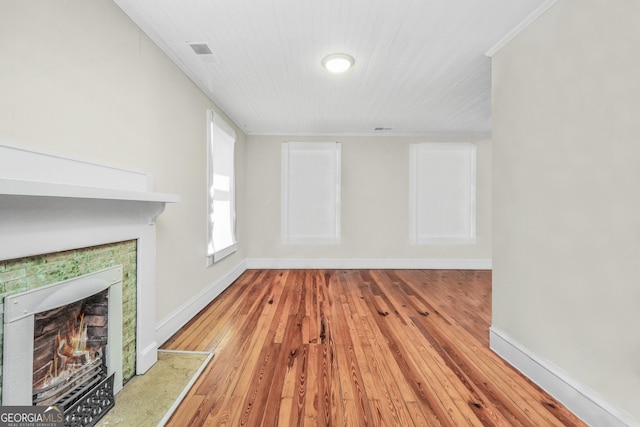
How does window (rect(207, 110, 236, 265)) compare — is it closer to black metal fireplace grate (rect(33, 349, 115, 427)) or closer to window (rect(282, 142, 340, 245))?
window (rect(282, 142, 340, 245))

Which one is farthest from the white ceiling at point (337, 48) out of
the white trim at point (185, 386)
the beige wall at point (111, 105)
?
the white trim at point (185, 386)

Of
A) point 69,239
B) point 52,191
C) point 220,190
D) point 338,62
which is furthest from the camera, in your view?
point 220,190

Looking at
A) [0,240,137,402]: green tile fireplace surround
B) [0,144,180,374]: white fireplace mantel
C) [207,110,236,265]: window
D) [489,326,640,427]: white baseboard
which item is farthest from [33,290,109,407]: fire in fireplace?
[489,326,640,427]: white baseboard

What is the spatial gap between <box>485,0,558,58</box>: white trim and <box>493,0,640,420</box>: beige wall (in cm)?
4

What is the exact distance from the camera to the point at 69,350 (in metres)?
1.37

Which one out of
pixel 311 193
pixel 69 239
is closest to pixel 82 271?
pixel 69 239

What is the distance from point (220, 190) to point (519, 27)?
11.3 feet

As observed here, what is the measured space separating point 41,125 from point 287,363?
6.48ft

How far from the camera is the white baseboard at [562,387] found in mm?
1334

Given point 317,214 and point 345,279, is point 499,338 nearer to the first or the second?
point 345,279

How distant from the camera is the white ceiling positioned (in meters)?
1.75

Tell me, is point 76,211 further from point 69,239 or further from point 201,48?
point 201,48

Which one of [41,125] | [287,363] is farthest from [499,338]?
[41,125]

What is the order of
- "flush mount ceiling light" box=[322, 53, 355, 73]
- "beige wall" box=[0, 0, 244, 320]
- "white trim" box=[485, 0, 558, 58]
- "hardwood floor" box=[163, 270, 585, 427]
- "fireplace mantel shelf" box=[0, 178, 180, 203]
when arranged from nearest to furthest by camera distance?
"fireplace mantel shelf" box=[0, 178, 180, 203] → "beige wall" box=[0, 0, 244, 320] → "hardwood floor" box=[163, 270, 585, 427] → "white trim" box=[485, 0, 558, 58] → "flush mount ceiling light" box=[322, 53, 355, 73]
